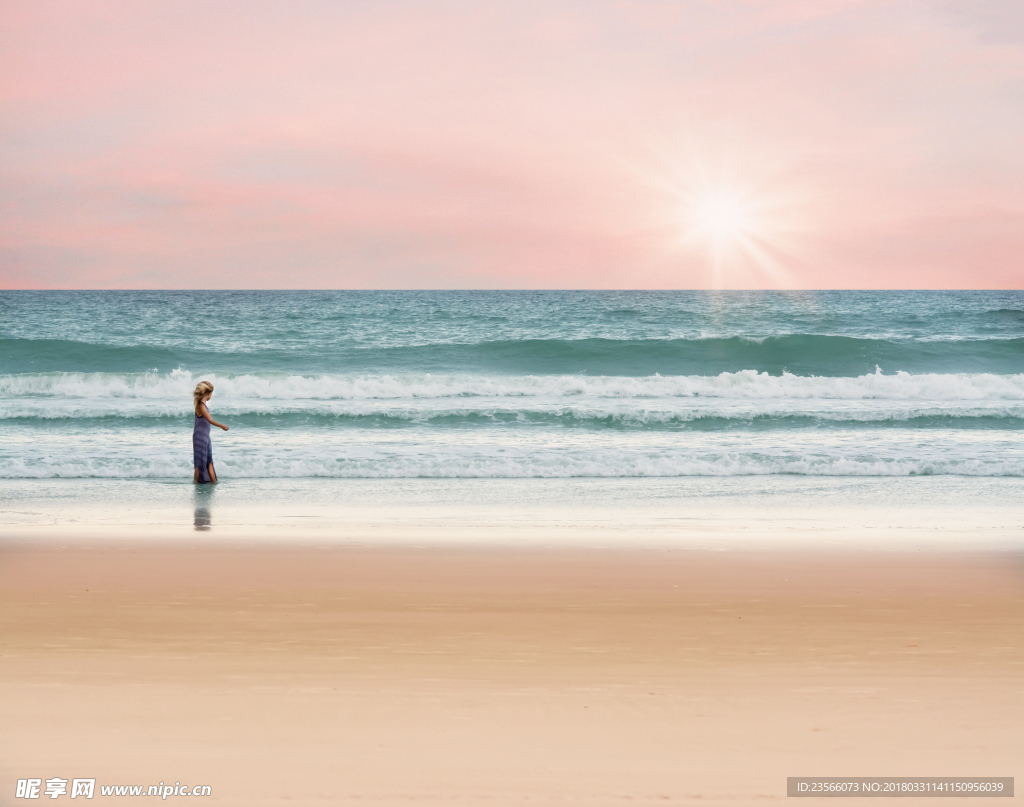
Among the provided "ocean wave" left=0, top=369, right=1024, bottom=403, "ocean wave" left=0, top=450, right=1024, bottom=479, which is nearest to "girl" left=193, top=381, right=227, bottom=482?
"ocean wave" left=0, top=450, right=1024, bottom=479

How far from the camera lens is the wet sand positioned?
3.26 metres

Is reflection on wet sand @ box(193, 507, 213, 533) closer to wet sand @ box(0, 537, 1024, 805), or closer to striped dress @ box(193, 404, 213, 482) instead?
wet sand @ box(0, 537, 1024, 805)

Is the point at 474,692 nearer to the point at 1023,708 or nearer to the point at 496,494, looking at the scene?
the point at 1023,708

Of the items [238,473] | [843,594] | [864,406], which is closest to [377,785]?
[843,594]

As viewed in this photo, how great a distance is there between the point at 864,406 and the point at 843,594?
13028 millimetres

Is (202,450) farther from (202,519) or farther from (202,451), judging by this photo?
(202,519)

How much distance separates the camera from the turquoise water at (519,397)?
11.5 metres

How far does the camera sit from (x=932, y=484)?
10344mm

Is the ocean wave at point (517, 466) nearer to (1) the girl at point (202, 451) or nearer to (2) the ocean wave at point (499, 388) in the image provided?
(1) the girl at point (202, 451)

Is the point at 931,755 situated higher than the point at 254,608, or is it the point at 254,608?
the point at 254,608

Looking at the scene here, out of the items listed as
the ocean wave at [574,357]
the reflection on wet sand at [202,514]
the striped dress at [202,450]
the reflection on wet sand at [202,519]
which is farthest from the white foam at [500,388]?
the reflection on wet sand at [202,519]

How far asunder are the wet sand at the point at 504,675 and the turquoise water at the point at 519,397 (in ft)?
16.8

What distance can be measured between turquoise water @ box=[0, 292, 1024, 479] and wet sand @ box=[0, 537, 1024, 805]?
5.12 metres

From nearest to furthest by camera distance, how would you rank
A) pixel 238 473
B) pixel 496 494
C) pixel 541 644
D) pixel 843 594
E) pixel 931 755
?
pixel 931 755
pixel 541 644
pixel 843 594
pixel 496 494
pixel 238 473
